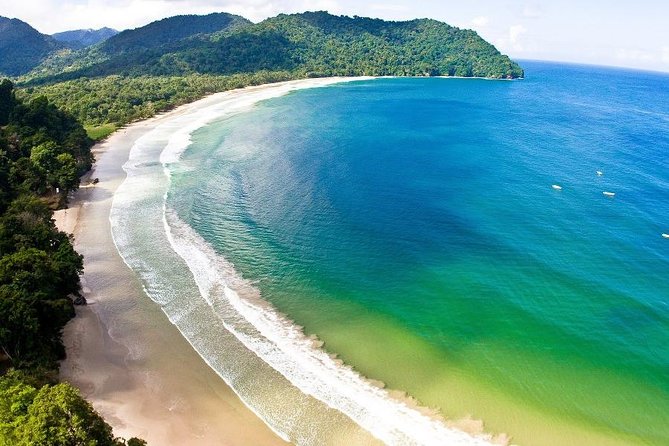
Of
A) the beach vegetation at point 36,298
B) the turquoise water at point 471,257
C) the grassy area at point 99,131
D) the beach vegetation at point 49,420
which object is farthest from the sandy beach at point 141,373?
the grassy area at point 99,131

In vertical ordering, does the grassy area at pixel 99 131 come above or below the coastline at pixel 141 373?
above

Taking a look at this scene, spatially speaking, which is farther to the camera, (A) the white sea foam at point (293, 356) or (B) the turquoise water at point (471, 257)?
(B) the turquoise water at point (471, 257)

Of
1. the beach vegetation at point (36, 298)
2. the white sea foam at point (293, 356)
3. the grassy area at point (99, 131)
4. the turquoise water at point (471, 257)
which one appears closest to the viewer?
the beach vegetation at point (36, 298)

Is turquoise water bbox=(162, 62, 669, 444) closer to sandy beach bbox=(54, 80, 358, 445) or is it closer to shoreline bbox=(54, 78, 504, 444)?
shoreline bbox=(54, 78, 504, 444)

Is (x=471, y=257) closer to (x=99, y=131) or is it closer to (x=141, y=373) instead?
(x=141, y=373)

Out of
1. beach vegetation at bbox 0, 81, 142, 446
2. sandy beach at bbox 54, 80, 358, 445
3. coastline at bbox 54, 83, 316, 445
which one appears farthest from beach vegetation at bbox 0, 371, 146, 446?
coastline at bbox 54, 83, 316, 445

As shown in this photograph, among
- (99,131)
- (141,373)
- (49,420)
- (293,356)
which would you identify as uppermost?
(49,420)

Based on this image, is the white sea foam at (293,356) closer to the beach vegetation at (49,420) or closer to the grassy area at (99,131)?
the beach vegetation at (49,420)

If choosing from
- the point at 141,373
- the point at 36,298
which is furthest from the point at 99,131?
the point at 141,373
